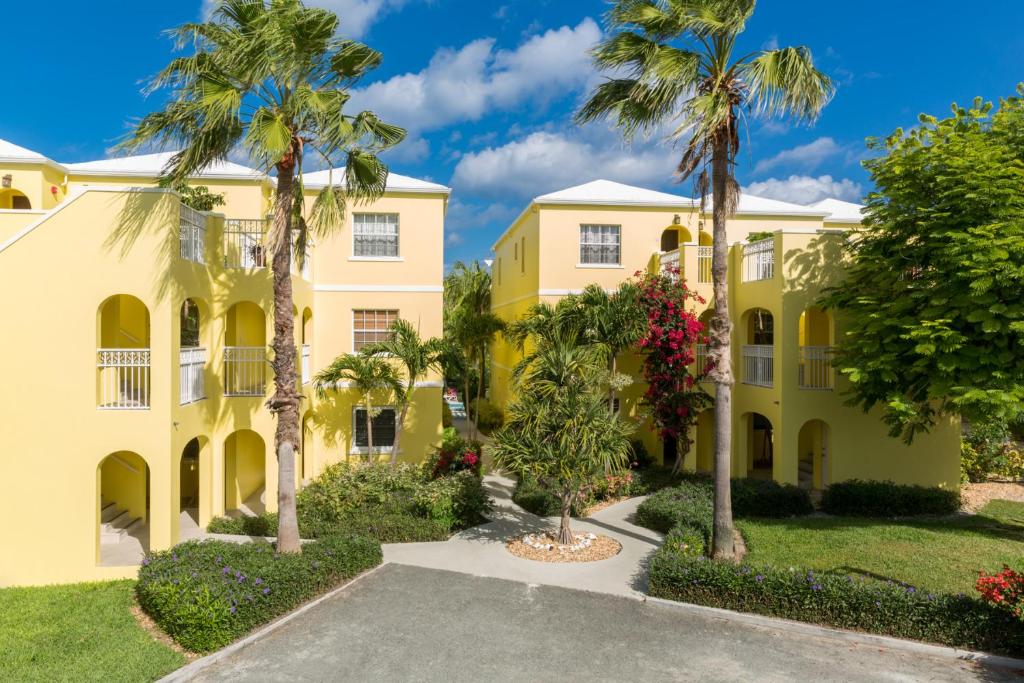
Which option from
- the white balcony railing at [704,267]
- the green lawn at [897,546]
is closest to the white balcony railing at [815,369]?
the green lawn at [897,546]

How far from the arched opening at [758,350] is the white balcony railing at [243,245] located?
14.2m

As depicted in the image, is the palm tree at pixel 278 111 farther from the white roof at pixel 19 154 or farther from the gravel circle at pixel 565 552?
the white roof at pixel 19 154

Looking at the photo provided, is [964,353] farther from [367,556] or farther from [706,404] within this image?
[367,556]

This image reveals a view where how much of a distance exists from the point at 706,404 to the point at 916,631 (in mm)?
9867

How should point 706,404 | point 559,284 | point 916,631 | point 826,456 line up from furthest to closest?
point 559,284, point 706,404, point 826,456, point 916,631

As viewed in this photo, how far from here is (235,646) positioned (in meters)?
9.03

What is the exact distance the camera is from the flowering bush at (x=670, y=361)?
1831cm

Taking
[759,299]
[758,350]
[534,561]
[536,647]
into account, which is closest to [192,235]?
[534,561]

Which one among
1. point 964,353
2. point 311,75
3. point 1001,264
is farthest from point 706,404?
point 311,75

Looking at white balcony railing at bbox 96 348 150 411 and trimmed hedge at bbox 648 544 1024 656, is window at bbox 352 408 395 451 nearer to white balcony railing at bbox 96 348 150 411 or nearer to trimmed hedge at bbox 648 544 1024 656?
white balcony railing at bbox 96 348 150 411

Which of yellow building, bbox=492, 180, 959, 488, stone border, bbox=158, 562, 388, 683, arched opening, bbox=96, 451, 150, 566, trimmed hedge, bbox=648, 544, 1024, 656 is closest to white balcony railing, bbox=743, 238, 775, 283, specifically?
yellow building, bbox=492, 180, 959, 488

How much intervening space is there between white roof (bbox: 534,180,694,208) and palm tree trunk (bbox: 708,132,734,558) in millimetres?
10508

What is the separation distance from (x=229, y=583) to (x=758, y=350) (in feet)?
50.2

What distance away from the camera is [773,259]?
Result: 1769cm
